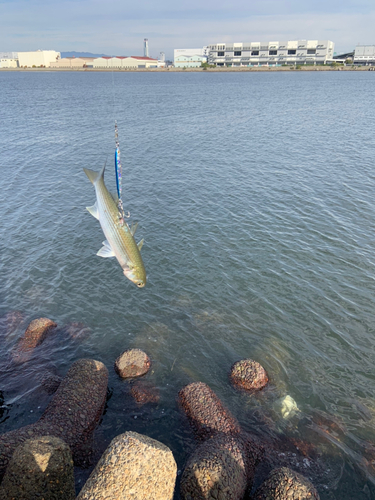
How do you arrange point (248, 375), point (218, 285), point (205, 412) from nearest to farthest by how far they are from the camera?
1. point (205, 412)
2. point (248, 375)
3. point (218, 285)

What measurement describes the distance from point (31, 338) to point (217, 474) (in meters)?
10.4

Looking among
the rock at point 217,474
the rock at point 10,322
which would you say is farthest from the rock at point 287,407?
the rock at point 10,322

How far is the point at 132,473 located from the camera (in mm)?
7969

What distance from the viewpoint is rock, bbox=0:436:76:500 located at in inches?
321

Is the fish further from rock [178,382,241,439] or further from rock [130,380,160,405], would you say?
rock [130,380,160,405]

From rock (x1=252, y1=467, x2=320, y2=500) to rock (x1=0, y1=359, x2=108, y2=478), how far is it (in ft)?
17.9

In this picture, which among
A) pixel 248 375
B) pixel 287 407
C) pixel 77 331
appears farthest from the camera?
pixel 77 331

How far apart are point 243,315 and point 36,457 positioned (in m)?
11.4

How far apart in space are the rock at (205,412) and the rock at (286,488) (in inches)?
89.2

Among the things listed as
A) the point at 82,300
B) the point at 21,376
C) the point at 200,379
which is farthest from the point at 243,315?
the point at 21,376

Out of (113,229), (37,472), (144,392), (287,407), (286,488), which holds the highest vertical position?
(113,229)

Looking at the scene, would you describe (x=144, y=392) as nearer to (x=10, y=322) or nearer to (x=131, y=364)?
(x=131, y=364)

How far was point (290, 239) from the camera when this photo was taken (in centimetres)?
2403

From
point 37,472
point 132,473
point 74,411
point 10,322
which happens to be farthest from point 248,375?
point 10,322
